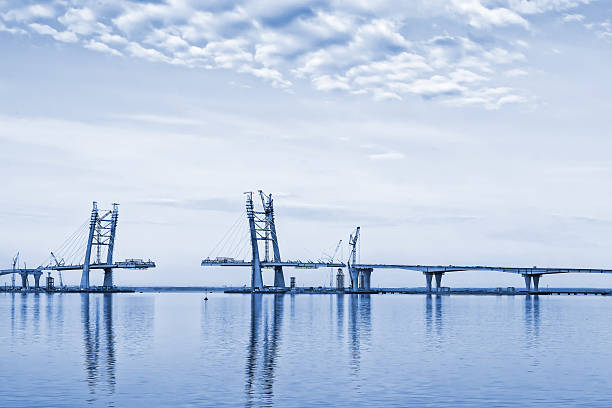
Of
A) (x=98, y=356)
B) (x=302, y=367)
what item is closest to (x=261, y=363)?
(x=302, y=367)

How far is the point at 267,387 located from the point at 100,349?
22.7 meters

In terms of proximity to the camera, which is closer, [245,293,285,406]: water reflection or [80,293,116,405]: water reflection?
[245,293,285,406]: water reflection

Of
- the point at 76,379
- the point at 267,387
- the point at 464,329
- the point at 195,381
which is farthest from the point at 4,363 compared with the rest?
the point at 464,329

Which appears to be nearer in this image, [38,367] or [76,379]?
[76,379]

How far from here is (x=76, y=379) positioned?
4184cm

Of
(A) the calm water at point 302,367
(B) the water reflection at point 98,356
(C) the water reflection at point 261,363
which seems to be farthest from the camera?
(B) the water reflection at point 98,356

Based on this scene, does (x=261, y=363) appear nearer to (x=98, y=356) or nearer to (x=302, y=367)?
(x=302, y=367)

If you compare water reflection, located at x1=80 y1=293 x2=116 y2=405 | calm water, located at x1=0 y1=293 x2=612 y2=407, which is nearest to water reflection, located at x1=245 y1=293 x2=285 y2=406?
calm water, located at x1=0 y1=293 x2=612 y2=407

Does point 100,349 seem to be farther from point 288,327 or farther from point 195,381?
point 288,327

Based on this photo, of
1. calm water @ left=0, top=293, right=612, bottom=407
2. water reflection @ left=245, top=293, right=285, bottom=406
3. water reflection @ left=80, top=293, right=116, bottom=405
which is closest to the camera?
calm water @ left=0, top=293, right=612, bottom=407

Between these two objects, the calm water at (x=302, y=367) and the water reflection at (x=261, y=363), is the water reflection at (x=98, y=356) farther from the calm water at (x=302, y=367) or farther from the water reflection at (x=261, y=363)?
the water reflection at (x=261, y=363)

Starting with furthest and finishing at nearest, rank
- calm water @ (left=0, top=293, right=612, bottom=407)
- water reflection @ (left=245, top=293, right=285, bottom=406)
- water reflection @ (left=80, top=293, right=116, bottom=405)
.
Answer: water reflection @ (left=80, top=293, right=116, bottom=405)
water reflection @ (left=245, top=293, right=285, bottom=406)
calm water @ (left=0, top=293, right=612, bottom=407)

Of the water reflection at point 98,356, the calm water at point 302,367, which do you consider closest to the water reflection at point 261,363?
the calm water at point 302,367

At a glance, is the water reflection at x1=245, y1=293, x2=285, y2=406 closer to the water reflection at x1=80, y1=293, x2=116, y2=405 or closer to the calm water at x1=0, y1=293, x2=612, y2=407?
the calm water at x1=0, y1=293, x2=612, y2=407
